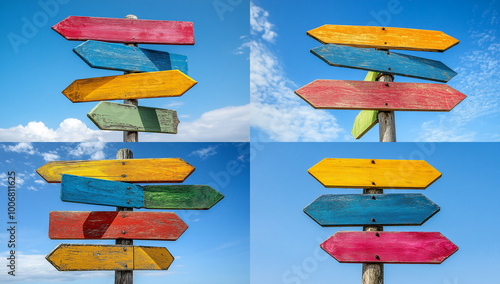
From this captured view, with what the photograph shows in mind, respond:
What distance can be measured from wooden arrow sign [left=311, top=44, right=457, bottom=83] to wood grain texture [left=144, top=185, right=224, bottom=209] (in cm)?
171

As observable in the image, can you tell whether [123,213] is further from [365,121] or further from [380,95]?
[365,121]

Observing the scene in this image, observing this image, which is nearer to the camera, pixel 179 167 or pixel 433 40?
pixel 179 167

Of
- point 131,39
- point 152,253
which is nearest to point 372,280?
point 152,253

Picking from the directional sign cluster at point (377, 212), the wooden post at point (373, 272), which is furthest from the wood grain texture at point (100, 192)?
the wooden post at point (373, 272)

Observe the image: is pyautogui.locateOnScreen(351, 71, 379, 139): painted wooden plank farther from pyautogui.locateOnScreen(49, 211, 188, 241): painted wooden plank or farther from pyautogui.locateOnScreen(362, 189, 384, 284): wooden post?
pyautogui.locateOnScreen(49, 211, 188, 241): painted wooden plank

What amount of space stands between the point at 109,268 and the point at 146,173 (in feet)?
3.05

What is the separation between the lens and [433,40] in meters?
4.07

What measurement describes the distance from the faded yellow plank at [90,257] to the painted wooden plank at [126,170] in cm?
66

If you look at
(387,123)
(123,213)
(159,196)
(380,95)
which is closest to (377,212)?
(387,123)

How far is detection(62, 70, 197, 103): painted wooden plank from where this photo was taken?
3.69 metres

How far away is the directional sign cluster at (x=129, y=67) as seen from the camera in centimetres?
369

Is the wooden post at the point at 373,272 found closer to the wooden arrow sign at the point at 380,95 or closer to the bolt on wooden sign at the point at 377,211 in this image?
the bolt on wooden sign at the point at 377,211

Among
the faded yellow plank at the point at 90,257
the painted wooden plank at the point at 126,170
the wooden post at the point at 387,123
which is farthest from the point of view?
the wooden post at the point at 387,123

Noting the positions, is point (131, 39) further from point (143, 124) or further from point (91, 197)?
point (91, 197)
